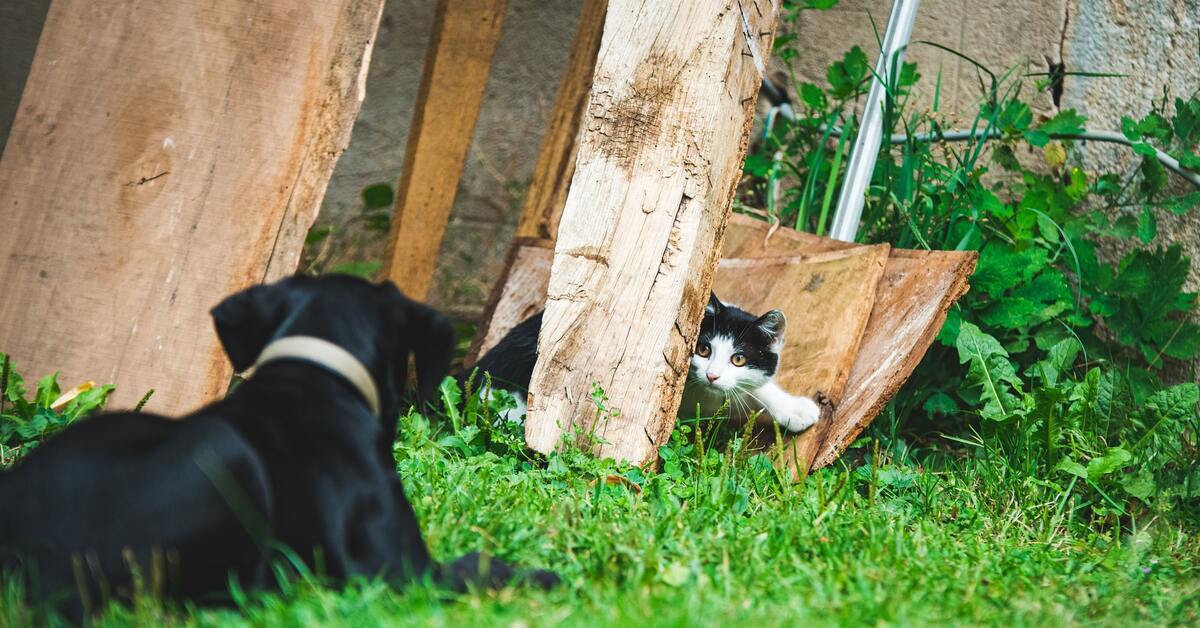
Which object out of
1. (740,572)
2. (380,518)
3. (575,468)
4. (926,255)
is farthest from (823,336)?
(380,518)

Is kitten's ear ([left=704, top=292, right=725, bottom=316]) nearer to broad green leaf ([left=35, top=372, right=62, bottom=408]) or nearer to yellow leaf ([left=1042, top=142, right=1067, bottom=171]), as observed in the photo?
yellow leaf ([left=1042, top=142, right=1067, bottom=171])

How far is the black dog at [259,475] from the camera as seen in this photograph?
157 cm

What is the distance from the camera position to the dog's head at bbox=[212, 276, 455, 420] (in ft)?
6.20

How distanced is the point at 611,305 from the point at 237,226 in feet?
3.73

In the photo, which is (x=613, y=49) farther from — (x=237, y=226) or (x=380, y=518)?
(x=380, y=518)

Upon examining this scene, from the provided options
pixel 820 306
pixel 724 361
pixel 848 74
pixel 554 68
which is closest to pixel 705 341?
pixel 724 361

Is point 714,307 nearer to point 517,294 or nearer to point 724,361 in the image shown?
point 724,361

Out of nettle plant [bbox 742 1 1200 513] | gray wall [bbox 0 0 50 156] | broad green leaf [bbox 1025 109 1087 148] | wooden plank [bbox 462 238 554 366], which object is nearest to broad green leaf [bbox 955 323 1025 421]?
nettle plant [bbox 742 1 1200 513]

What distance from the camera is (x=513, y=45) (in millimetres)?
5410

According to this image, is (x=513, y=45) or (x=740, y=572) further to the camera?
(x=513, y=45)

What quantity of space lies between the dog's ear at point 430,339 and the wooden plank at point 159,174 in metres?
1.23

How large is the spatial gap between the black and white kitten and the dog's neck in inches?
61.7

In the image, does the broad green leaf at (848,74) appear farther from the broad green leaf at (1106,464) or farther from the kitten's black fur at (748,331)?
the broad green leaf at (1106,464)

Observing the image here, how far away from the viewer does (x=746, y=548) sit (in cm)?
232
